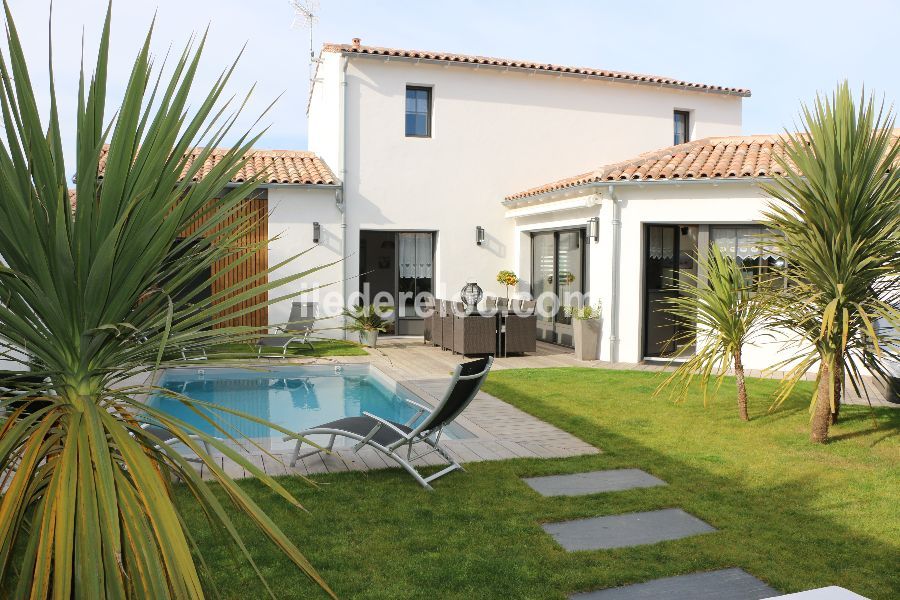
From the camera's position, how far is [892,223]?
21.1ft

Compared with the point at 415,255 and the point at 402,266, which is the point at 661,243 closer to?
the point at 415,255

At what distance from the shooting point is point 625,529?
15.4 ft

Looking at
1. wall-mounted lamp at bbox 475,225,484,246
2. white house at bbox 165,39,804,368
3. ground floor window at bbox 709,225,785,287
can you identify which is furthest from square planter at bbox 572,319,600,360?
wall-mounted lamp at bbox 475,225,484,246

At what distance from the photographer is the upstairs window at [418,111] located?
16.1 meters

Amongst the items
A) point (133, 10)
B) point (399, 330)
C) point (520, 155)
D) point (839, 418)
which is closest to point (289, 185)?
point (399, 330)

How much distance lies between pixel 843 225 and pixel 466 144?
10697 millimetres

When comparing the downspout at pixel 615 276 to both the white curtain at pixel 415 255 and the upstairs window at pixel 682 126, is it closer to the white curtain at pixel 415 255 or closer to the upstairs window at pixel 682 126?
the white curtain at pixel 415 255

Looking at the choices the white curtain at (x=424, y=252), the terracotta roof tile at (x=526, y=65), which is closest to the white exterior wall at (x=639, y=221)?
the white curtain at (x=424, y=252)

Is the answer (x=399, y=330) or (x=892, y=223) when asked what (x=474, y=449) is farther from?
(x=399, y=330)

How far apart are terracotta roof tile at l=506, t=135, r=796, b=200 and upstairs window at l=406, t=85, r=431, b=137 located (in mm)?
3236

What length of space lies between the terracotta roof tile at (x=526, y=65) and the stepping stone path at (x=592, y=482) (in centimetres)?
1179

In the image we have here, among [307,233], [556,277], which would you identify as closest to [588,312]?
[556,277]

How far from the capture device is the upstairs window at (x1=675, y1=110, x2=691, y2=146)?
18516 mm

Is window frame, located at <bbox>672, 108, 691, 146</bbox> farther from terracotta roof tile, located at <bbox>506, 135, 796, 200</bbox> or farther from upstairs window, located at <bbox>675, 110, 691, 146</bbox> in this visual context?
terracotta roof tile, located at <bbox>506, 135, 796, 200</bbox>
